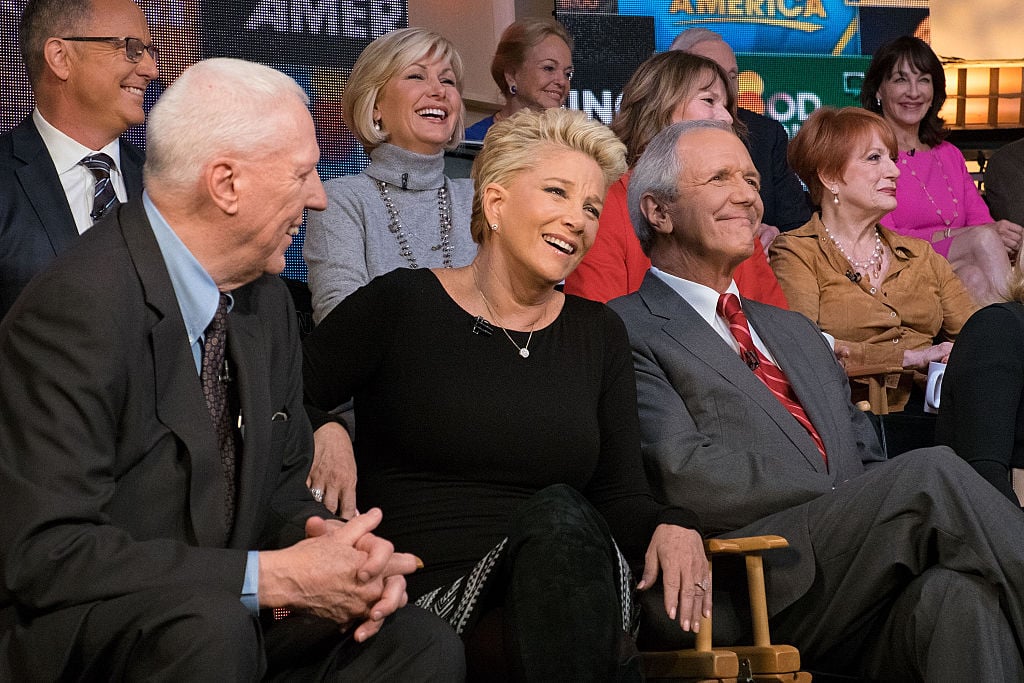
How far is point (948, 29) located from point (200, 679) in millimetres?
7979

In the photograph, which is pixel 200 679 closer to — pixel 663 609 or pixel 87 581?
pixel 87 581

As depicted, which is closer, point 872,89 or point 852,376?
point 852,376

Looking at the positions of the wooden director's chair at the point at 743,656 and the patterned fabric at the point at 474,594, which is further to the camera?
the wooden director's chair at the point at 743,656

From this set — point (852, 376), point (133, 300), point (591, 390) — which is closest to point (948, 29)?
point (852, 376)

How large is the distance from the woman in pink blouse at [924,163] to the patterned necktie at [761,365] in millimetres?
2248

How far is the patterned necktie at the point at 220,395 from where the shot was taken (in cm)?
196

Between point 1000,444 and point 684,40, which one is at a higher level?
point 684,40

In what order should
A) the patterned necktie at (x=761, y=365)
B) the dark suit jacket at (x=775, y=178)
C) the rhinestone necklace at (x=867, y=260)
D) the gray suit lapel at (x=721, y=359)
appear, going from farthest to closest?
1. the dark suit jacket at (x=775, y=178)
2. the rhinestone necklace at (x=867, y=260)
3. the patterned necktie at (x=761, y=365)
4. the gray suit lapel at (x=721, y=359)

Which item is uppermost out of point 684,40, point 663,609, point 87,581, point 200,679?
point 684,40

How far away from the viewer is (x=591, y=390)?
107 inches

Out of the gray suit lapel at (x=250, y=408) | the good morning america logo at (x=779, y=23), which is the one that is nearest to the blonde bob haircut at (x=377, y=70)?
the gray suit lapel at (x=250, y=408)

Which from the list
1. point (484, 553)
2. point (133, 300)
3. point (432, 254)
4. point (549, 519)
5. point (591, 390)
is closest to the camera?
point (133, 300)

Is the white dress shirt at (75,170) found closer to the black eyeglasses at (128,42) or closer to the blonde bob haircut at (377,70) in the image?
the black eyeglasses at (128,42)

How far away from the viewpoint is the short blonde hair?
507 cm
